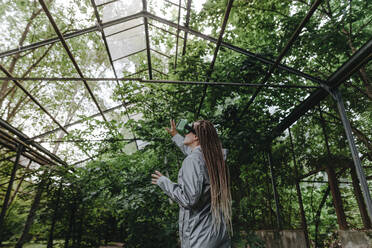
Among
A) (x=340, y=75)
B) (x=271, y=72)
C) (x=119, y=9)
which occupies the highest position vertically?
(x=119, y=9)

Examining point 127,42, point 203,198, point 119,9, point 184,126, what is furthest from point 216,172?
point 127,42

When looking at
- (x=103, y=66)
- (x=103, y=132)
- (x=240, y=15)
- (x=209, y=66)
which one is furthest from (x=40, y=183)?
(x=103, y=66)

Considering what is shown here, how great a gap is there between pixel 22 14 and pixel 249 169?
707cm

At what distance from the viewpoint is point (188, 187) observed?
131cm

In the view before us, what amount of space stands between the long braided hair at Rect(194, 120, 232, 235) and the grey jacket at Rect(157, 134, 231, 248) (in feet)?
0.14

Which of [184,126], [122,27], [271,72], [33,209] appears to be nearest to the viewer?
[184,126]

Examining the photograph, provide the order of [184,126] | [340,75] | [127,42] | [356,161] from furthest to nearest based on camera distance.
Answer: [127,42], [340,75], [356,161], [184,126]

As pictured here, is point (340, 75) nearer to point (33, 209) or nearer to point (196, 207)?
point (196, 207)

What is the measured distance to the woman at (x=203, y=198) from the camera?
1.29m

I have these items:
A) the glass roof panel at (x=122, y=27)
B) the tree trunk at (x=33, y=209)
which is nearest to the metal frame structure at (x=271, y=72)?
the glass roof panel at (x=122, y=27)

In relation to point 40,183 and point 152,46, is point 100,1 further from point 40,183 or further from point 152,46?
point 40,183

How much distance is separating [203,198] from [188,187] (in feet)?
0.46

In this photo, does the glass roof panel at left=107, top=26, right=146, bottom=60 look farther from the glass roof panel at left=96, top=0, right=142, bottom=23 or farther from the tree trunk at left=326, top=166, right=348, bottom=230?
the tree trunk at left=326, top=166, right=348, bottom=230

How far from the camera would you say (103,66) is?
9.33m
